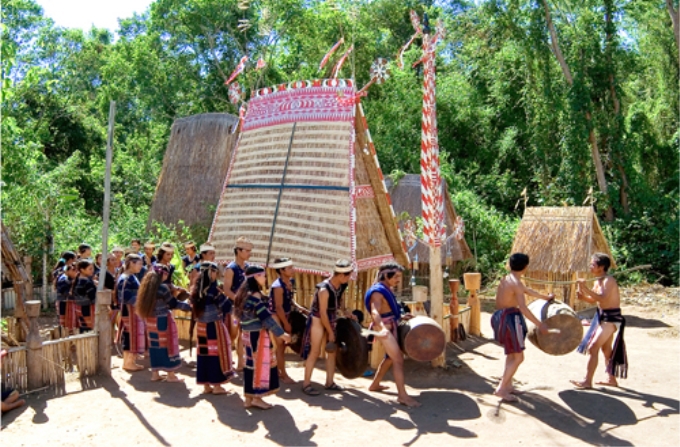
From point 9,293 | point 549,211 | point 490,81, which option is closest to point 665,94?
point 490,81

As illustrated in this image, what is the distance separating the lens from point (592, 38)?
54.4 ft

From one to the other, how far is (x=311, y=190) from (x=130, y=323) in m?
2.91

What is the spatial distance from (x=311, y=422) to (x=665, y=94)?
57.3ft

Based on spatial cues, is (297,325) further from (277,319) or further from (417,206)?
(417,206)

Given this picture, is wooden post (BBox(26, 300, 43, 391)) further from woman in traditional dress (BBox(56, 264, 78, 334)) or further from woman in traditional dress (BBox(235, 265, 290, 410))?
woman in traditional dress (BBox(235, 265, 290, 410))

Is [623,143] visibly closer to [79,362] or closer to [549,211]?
[549,211]

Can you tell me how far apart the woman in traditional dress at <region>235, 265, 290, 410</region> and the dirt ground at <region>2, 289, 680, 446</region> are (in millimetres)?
282

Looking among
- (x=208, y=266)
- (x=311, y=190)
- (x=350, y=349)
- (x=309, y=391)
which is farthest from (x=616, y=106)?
(x=208, y=266)

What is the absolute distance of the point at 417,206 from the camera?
14.9 meters

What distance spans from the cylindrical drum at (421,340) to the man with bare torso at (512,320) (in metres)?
0.58

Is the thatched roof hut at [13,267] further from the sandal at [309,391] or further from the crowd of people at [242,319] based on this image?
the sandal at [309,391]

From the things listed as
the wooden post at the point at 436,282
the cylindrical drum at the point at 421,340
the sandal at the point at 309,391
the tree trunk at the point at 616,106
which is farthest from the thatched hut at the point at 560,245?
the sandal at the point at 309,391

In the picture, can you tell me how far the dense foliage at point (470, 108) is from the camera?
1591cm

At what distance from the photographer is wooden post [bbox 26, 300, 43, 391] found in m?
6.63
